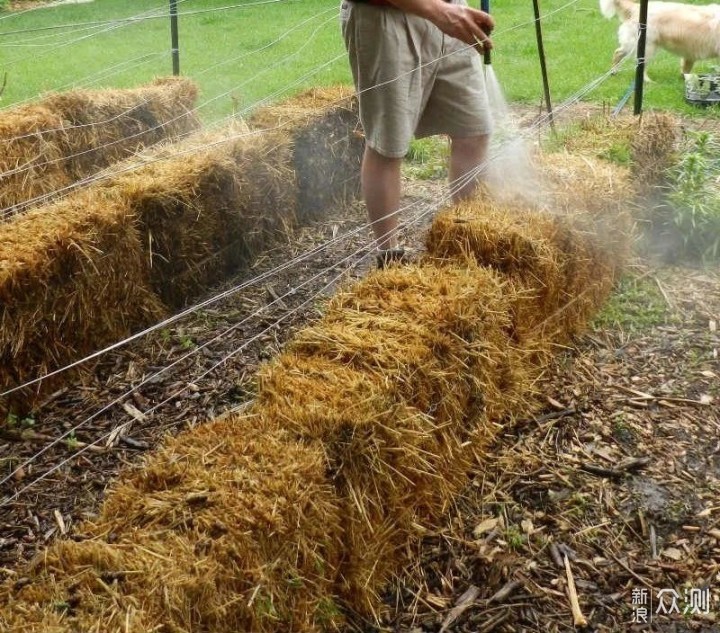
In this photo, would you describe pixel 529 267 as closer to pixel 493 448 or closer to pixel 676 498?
pixel 493 448

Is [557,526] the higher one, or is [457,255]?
[457,255]

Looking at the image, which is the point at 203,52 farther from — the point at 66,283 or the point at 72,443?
the point at 72,443

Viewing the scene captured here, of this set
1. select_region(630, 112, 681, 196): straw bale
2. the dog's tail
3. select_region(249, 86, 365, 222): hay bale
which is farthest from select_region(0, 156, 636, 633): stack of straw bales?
the dog's tail

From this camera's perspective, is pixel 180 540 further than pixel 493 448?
No

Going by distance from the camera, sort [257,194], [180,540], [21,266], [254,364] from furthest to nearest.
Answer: [257,194] → [254,364] → [21,266] → [180,540]

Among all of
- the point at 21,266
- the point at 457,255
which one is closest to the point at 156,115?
the point at 21,266

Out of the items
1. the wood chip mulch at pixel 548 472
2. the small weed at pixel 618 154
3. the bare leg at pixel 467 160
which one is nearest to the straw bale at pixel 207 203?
the wood chip mulch at pixel 548 472

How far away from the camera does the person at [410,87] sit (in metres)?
2.93

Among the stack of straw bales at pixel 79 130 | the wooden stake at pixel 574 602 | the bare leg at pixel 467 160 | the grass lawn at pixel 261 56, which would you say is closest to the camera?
the wooden stake at pixel 574 602

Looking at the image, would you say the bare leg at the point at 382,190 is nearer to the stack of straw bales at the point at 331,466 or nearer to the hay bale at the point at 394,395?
the stack of straw bales at the point at 331,466

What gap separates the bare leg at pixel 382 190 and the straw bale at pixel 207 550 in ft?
5.26

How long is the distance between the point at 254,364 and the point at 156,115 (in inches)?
116

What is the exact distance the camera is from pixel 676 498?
2494 mm

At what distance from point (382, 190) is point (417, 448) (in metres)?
1.51
